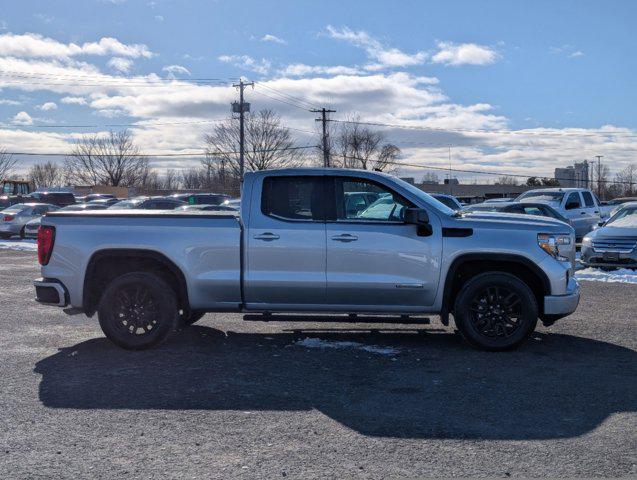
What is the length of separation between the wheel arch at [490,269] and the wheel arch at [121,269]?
2.83m

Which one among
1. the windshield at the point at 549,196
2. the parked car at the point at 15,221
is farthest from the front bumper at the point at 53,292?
the parked car at the point at 15,221

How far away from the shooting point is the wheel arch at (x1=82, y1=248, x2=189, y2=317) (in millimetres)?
7590

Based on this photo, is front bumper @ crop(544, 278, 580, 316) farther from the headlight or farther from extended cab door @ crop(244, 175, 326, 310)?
extended cab door @ crop(244, 175, 326, 310)

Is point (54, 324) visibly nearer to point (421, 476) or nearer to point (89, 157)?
point (421, 476)

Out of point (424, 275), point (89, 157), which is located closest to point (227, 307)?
point (424, 275)

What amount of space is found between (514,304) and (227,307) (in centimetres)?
306

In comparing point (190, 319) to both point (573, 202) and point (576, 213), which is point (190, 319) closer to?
point (576, 213)

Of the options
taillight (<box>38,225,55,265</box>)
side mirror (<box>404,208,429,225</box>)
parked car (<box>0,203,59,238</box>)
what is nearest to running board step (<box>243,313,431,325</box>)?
side mirror (<box>404,208,429,225</box>)

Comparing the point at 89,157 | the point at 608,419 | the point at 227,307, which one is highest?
the point at 89,157

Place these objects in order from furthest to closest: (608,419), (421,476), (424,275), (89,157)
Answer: (89,157) → (424,275) → (608,419) → (421,476)

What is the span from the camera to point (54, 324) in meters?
9.34

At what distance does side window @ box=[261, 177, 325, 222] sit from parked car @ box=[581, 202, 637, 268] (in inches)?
386

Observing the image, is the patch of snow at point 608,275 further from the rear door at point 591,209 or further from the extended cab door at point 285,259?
the extended cab door at point 285,259

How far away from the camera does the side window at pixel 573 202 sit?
72.9 feet
